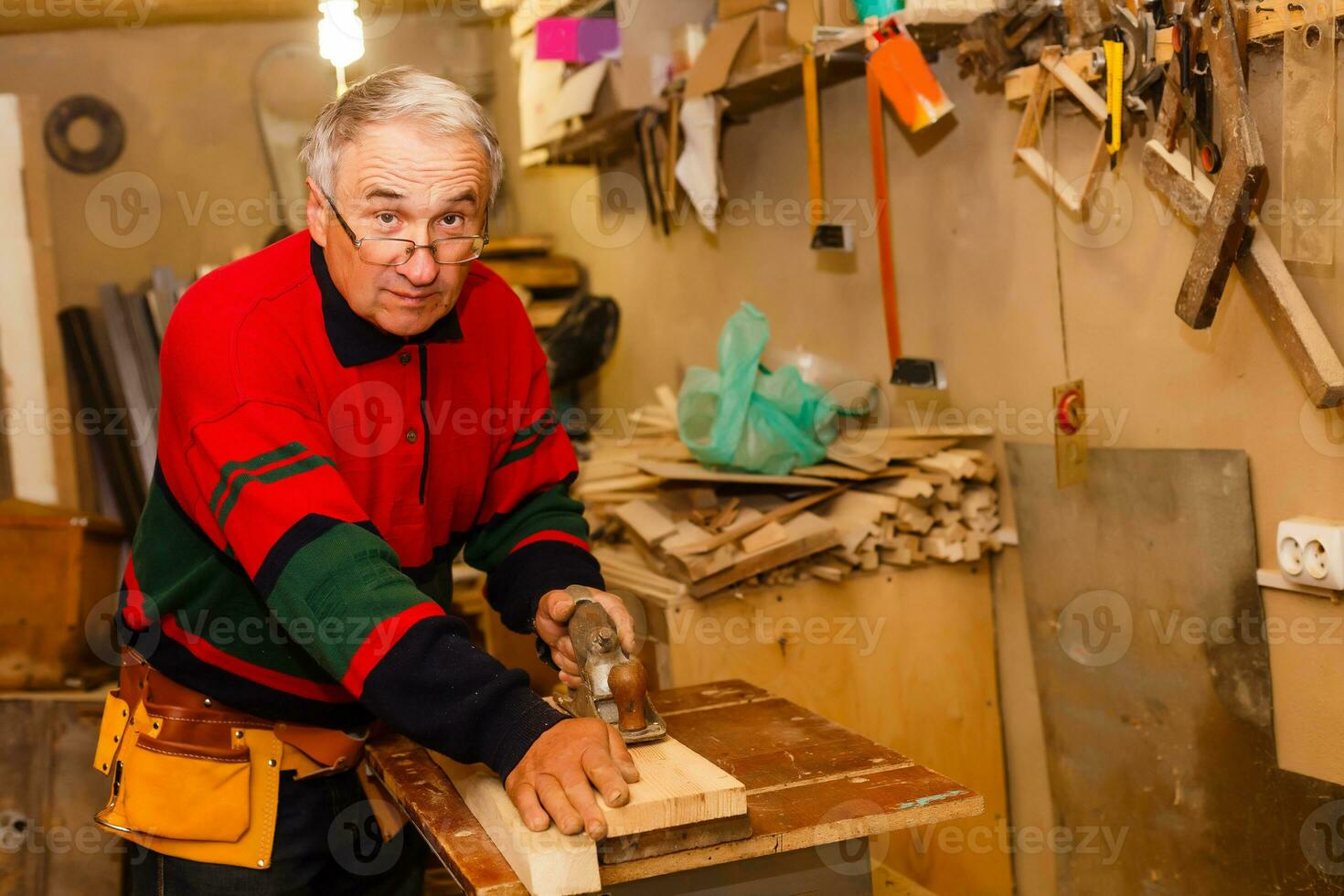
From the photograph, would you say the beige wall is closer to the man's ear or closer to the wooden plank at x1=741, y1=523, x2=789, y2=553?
the wooden plank at x1=741, y1=523, x2=789, y2=553

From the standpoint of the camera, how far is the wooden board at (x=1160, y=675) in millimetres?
2391

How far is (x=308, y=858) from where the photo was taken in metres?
2.02

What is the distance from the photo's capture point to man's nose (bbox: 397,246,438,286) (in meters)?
1.79

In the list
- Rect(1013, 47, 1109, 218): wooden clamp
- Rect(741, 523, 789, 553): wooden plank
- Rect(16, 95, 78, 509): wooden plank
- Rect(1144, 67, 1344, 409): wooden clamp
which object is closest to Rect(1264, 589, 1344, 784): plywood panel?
Rect(1144, 67, 1344, 409): wooden clamp

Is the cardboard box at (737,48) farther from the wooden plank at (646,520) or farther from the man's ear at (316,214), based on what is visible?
the man's ear at (316,214)

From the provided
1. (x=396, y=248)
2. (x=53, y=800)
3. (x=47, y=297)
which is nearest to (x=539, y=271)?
(x=47, y=297)

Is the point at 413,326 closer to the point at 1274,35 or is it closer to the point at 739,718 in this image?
A: the point at 739,718

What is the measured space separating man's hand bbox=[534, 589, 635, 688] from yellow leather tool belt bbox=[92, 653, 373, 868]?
41cm

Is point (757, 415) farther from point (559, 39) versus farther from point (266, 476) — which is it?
point (559, 39)

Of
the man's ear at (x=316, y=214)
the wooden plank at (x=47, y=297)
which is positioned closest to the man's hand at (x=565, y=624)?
the man's ear at (x=316, y=214)

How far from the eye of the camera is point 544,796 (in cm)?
144

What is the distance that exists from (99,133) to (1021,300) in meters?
4.47

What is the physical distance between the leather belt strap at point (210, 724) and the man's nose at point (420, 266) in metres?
0.77

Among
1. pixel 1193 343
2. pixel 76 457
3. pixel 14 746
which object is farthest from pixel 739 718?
pixel 76 457
